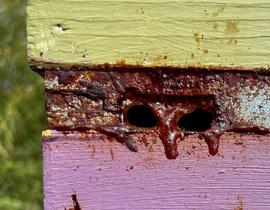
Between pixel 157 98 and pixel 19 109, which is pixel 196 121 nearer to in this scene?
pixel 157 98

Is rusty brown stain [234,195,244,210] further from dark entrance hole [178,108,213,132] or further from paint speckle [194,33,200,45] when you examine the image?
paint speckle [194,33,200,45]

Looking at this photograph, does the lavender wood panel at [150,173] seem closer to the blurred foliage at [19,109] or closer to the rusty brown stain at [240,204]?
the rusty brown stain at [240,204]

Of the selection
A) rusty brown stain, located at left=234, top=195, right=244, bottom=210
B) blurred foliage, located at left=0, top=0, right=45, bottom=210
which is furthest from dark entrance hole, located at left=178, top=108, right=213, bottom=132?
blurred foliage, located at left=0, top=0, right=45, bottom=210

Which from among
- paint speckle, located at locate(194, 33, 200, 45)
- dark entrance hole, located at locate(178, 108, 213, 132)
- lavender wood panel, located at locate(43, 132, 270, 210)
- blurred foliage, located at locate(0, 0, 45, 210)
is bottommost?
lavender wood panel, located at locate(43, 132, 270, 210)

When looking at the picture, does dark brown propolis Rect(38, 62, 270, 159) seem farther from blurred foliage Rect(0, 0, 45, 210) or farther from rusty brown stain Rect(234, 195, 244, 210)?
blurred foliage Rect(0, 0, 45, 210)

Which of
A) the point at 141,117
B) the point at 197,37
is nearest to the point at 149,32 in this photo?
the point at 197,37

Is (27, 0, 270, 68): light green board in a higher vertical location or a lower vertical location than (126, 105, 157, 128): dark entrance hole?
higher

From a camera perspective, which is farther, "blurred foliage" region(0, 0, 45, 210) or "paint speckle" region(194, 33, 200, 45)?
"blurred foliage" region(0, 0, 45, 210)

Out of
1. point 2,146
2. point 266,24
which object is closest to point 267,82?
point 266,24

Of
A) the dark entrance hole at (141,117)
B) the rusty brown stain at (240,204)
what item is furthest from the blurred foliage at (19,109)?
the rusty brown stain at (240,204)
